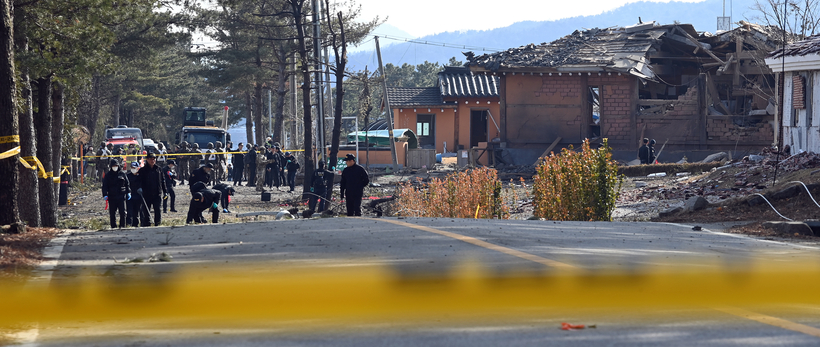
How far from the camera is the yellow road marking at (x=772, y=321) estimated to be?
17.0 feet

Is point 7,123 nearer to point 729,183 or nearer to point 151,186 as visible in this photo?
point 151,186

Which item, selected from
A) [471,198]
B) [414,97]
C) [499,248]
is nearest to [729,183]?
[471,198]

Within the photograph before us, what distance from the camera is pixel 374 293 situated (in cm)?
651

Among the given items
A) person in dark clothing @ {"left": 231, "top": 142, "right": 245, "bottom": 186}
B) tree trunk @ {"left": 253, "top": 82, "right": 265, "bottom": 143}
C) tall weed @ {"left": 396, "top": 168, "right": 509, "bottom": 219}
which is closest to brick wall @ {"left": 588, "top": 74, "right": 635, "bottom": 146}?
person in dark clothing @ {"left": 231, "top": 142, "right": 245, "bottom": 186}

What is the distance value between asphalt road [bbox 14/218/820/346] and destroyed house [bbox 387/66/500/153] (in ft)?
98.6

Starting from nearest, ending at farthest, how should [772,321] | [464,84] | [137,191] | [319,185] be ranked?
[772,321], [137,191], [319,185], [464,84]

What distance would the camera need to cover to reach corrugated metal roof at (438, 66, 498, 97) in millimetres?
42719

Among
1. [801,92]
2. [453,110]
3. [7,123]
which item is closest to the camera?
[7,123]

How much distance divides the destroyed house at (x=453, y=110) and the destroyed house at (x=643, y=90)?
9877 mm

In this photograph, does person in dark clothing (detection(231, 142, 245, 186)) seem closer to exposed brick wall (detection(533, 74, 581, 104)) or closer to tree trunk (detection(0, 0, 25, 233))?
exposed brick wall (detection(533, 74, 581, 104))

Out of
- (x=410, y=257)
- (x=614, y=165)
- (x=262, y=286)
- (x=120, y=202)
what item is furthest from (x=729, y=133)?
(x=262, y=286)

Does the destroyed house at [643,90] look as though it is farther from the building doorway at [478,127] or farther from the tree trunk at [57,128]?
the tree trunk at [57,128]

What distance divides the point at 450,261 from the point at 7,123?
7606mm

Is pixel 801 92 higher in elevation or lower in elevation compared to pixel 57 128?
higher
